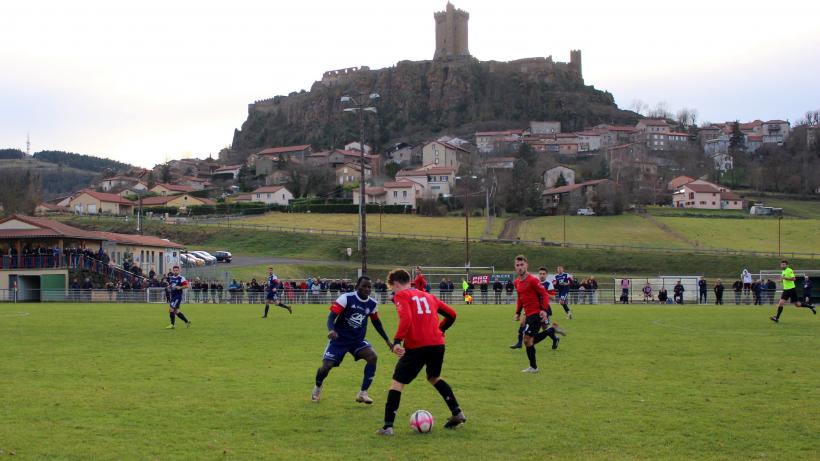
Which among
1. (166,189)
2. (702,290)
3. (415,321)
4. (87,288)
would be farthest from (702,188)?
(415,321)

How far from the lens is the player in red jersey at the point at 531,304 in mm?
15453

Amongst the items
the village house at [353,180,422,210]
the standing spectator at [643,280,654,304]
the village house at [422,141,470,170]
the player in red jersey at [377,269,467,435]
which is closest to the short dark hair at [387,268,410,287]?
the player in red jersey at [377,269,467,435]

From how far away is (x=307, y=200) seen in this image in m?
131

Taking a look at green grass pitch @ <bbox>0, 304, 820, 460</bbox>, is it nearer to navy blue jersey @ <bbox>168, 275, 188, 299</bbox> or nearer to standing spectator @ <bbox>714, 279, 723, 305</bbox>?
navy blue jersey @ <bbox>168, 275, 188, 299</bbox>

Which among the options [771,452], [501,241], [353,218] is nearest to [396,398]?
[771,452]

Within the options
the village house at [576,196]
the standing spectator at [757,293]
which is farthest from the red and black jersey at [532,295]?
the village house at [576,196]

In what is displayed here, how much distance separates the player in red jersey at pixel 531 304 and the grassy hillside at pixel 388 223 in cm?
8044

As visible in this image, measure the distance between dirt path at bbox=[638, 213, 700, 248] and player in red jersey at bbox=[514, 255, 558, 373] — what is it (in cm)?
7833

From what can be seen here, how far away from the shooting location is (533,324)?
15922mm

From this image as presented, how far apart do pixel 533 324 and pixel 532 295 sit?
861 millimetres

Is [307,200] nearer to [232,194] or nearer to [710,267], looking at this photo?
[232,194]

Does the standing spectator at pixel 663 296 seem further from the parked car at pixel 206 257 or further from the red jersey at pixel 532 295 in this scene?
the parked car at pixel 206 257

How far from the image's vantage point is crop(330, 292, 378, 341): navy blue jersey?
12.4 metres

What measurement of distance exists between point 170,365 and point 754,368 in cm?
1092
